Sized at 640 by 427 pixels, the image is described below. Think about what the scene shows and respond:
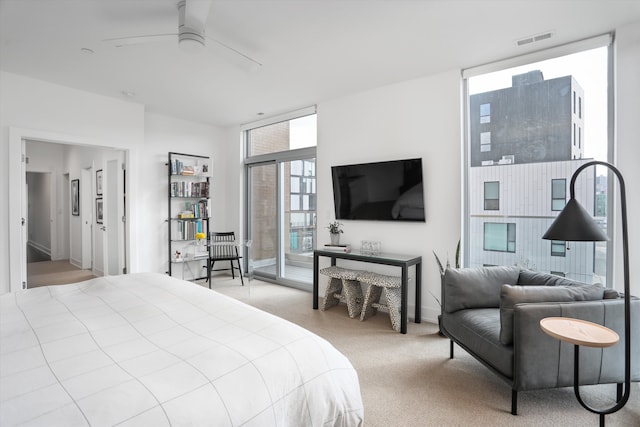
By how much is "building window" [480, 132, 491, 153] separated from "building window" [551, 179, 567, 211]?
678mm

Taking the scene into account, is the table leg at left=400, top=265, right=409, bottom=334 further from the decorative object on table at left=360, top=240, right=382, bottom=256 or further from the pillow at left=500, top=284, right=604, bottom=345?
the pillow at left=500, top=284, right=604, bottom=345

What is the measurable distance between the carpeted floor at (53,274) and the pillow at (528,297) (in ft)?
19.7

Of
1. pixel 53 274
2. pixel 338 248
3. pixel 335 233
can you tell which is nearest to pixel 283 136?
pixel 335 233

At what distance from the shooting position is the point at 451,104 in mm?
3342

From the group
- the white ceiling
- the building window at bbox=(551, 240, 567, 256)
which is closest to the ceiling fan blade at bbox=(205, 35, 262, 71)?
the white ceiling

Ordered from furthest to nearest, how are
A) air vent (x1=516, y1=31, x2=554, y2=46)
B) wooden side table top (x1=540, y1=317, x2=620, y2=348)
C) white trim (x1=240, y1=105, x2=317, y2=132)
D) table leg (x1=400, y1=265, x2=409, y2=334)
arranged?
white trim (x1=240, y1=105, x2=317, y2=132) → table leg (x1=400, y1=265, x2=409, y2=334) → air vent (x1=516, y1=31, x2=554, y2=46) → wooden side table top (x1=540, y1=317, x2=620, y2=348)

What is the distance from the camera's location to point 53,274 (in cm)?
557

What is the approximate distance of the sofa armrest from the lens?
181 cm

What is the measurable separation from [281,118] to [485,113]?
2921 millimetres

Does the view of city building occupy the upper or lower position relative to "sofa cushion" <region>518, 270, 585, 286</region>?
upper

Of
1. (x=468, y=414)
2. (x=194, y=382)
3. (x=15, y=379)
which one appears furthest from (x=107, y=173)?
(x=468, y=414)

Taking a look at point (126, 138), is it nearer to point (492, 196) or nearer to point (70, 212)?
point (70, 212)

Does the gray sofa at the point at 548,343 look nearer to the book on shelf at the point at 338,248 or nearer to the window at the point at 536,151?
the window at the point at 536,151

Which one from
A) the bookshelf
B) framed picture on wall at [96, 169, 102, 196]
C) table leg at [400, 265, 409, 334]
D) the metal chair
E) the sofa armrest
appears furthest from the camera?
framed picture on wall at [96, 169, 102, 196]
